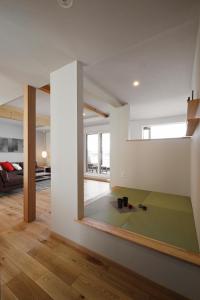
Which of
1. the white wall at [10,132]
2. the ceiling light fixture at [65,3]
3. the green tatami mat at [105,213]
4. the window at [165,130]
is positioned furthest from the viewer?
the white wall at [10,132]

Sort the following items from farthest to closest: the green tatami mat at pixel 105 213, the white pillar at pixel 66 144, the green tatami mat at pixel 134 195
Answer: the green tatami mat at pixel 134 195 → the green tatami mat at pixel 105 213 → the white pillar at pixel 66 144

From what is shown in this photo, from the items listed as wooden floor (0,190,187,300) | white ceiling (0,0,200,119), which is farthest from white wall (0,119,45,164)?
wooden floor (0,190,187,300)


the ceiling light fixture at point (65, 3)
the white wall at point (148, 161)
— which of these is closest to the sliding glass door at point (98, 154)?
the white wall at point (148, 161)

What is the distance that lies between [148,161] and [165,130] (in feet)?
8.37

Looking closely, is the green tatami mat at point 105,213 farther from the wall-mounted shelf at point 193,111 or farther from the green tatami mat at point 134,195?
the wall-mounted shelf at point 193,111

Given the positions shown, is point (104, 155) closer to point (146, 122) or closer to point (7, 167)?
point (146, 122)

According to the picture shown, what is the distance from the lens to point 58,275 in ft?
4.24

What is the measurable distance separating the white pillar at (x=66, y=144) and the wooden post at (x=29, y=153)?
62 centimetres

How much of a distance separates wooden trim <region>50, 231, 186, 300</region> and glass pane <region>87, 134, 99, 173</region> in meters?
4.61

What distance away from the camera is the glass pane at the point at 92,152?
6.29 metres

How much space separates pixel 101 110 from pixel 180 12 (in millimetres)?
3421

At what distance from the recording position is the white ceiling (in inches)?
42.5

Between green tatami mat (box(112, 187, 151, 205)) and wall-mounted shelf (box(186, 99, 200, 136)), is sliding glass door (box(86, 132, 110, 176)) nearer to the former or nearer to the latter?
green tatami mat (box(112, 187, 151, 205))

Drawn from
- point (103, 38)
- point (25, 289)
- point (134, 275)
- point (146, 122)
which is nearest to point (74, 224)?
point (25, 289)
